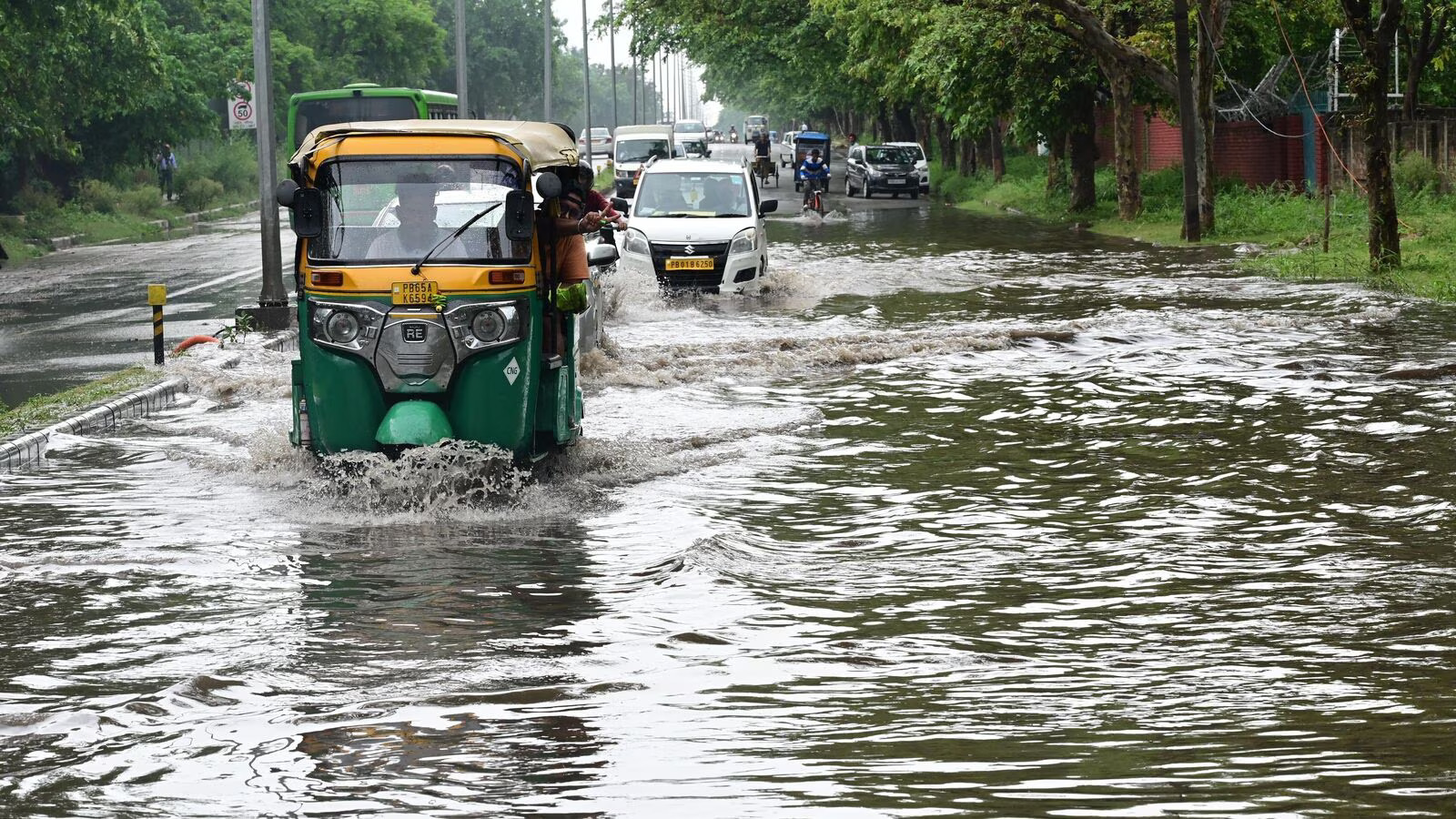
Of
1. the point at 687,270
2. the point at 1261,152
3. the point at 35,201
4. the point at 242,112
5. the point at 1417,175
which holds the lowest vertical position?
the point at 687,270

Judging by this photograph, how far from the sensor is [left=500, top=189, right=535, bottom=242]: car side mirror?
10.2 meters

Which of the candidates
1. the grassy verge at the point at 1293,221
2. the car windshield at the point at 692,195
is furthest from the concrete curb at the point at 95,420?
the grassy verge at the point at 1293,221

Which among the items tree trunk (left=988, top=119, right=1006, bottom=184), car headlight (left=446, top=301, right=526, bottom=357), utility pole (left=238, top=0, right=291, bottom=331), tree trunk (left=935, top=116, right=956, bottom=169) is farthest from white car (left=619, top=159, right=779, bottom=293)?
tree trunk (left=935, top=116, right=956, bottom=169)

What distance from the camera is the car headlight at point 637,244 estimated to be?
22.7m

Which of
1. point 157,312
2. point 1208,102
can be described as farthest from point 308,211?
point 1208,102

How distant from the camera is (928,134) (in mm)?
67562

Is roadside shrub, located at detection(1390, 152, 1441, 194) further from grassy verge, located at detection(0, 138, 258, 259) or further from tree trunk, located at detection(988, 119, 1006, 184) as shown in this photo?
grassy verge, located at detection(0, 138, 258, 259)

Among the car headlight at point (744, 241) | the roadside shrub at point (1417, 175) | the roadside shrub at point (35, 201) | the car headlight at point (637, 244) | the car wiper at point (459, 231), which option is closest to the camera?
the car wiper at point (459, 231)

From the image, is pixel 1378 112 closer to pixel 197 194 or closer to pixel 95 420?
pixel 95 420

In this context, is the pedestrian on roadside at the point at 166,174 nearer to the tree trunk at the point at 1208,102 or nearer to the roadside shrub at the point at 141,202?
the roadside shrub at the point at 141,202

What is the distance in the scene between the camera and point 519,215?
400 inches

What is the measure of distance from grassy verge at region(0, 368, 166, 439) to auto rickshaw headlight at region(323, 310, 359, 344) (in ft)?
11.7

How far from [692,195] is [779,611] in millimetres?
16818

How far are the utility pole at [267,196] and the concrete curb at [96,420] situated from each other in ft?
15.3
